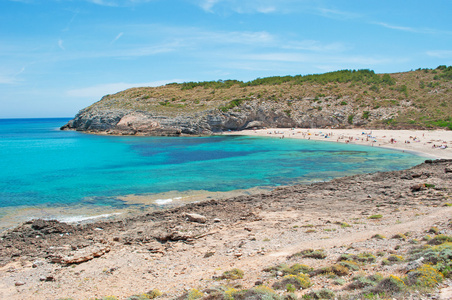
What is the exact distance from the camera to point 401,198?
1714 cm

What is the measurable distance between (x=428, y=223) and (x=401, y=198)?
229 inches

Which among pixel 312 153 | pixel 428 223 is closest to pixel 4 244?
pixel 428 223

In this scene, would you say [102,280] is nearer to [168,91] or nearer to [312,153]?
[312,153]

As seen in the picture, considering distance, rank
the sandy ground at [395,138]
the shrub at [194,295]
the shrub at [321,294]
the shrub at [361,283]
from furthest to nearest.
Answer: the sandy ground at [395,138], the shrub at [194,295], the shrub at [361,283], the shrub at [321,294]

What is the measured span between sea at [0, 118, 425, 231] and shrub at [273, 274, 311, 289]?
1218 centimetres

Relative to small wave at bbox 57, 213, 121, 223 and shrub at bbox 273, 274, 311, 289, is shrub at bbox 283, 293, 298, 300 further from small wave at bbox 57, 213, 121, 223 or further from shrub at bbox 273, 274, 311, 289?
small wave at bbox 57, 213, 121, 223

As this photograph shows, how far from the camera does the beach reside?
8445 mm

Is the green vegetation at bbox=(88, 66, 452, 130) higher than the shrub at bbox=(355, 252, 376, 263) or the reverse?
higher

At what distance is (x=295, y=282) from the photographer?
7.57 metres

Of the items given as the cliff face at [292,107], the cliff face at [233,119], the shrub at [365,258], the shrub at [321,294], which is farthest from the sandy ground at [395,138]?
the shrub at [321,294]

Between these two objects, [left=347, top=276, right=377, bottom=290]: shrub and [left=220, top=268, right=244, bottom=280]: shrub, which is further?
[left=220, top=268, right=244, bottom=280]: shrub

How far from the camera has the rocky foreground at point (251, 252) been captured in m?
7.37

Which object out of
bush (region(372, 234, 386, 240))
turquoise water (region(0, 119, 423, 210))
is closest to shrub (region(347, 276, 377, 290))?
bush (region(372, 234, 386, 240))

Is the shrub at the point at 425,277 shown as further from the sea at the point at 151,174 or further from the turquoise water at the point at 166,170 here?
the turquoise water at the point at 166,170
